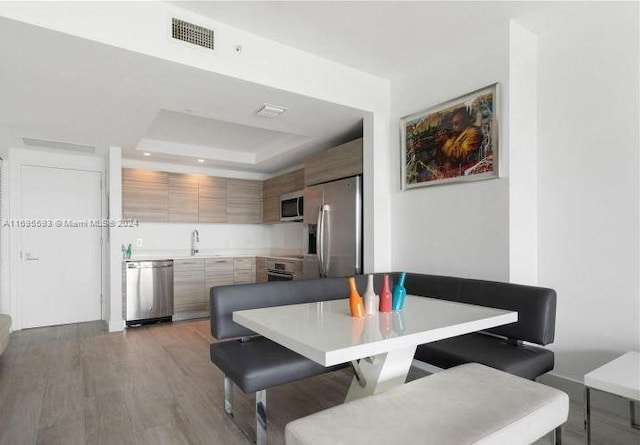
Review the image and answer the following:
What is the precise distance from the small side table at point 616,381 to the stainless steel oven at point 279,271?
3553 millimetres

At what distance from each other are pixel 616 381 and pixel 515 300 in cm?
71

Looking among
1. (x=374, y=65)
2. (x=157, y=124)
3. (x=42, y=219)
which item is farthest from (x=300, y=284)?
(x=42, y=219)

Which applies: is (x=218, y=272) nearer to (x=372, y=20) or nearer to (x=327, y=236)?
(x=327, y=236)

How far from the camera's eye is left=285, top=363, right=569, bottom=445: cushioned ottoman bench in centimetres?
129

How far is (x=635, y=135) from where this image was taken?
7.44 ft

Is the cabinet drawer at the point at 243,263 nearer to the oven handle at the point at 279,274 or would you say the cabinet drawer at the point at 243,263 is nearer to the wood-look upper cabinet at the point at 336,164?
the oven handle at the point at 279,274

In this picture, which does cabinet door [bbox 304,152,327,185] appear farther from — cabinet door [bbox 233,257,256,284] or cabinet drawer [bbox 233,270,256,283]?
cabinet drawer [bbox 233,270,256,283]

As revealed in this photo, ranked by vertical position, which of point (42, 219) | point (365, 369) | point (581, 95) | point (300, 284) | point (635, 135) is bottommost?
point (365, 369)

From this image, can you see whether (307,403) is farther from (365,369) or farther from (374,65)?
(374,65)

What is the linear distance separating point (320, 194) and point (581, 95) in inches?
100

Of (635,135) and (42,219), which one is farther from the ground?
(635,135)

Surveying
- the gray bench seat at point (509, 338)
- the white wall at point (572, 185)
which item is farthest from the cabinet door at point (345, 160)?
the gray bench seat at point (509, 338)

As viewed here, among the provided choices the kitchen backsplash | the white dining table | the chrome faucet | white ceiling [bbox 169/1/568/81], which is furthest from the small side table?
the chrome faucet

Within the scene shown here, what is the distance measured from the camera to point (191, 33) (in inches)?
97.9
